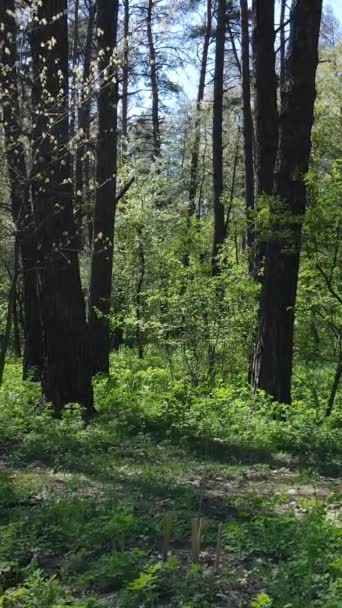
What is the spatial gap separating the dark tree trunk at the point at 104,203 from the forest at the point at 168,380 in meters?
0.04

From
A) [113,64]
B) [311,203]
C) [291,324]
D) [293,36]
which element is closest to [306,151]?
[311,203]

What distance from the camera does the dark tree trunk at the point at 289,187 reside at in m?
8.38

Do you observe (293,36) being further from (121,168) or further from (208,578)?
(121,168)

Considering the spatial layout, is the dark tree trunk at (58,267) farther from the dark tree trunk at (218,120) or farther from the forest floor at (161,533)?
the dark tree trunk at (218,120)

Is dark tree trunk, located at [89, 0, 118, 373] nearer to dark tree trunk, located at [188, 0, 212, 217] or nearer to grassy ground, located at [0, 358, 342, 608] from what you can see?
grassy ground, located at [0, 358, 342, 608]

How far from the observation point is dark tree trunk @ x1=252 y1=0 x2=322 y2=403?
8.38 metres

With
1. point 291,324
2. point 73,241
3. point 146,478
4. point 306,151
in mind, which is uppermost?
point 306,151

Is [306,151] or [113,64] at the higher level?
[113,64]

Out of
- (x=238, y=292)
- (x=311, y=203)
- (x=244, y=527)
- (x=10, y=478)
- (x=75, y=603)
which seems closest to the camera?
(x=75, y=603)

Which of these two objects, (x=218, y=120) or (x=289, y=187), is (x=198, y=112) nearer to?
(x=218, y=120)

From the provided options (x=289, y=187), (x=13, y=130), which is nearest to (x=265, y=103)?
(x=289, y=187)

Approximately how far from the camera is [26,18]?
724cm

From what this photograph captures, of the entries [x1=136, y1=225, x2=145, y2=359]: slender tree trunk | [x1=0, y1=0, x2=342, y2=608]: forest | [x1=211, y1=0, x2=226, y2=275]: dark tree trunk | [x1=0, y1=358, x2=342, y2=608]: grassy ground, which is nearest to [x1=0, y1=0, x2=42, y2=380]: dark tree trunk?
[x1=0, y1=0, x2=342, y2=608]: forest

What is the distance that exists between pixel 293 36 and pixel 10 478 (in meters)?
6.57
